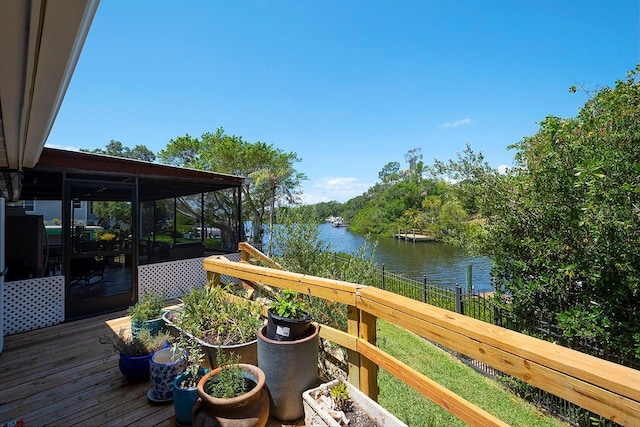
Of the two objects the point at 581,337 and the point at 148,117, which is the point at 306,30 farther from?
the point at 581,337

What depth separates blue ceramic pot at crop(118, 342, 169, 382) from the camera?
7.65 feet

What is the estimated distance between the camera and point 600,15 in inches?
238

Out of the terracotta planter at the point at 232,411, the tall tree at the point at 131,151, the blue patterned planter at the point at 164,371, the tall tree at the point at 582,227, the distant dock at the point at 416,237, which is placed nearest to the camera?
the terracotta planter at the point at 232,411

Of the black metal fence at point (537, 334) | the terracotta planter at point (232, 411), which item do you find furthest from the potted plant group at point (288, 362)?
the black metal fence at point (537, 334)

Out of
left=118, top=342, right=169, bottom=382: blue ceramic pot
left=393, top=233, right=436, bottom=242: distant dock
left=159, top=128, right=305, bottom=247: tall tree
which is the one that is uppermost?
left=159, top=128, right=305, bottom=247: tall tree

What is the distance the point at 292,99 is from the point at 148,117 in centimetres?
581

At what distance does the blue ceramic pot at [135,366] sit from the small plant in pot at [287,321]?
109 cm

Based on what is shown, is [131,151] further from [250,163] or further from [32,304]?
[32,304]

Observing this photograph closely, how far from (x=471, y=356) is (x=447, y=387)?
4.28m

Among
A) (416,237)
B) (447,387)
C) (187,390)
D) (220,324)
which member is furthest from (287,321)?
(416,237)

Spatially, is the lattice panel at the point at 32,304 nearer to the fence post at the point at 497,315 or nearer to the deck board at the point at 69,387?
the deck board at the point at 69,387

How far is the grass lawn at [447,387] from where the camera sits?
3322 mm

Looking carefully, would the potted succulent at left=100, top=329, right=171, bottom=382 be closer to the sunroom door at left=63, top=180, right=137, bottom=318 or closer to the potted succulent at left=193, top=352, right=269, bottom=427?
the potted succulent at left=193, top=352, right=269, bottom=427

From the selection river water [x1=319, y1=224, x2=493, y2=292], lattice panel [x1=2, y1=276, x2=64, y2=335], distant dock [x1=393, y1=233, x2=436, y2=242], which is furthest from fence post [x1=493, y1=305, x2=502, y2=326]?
distant dock [x1=393, y1=233, x2=436, y2=242]
